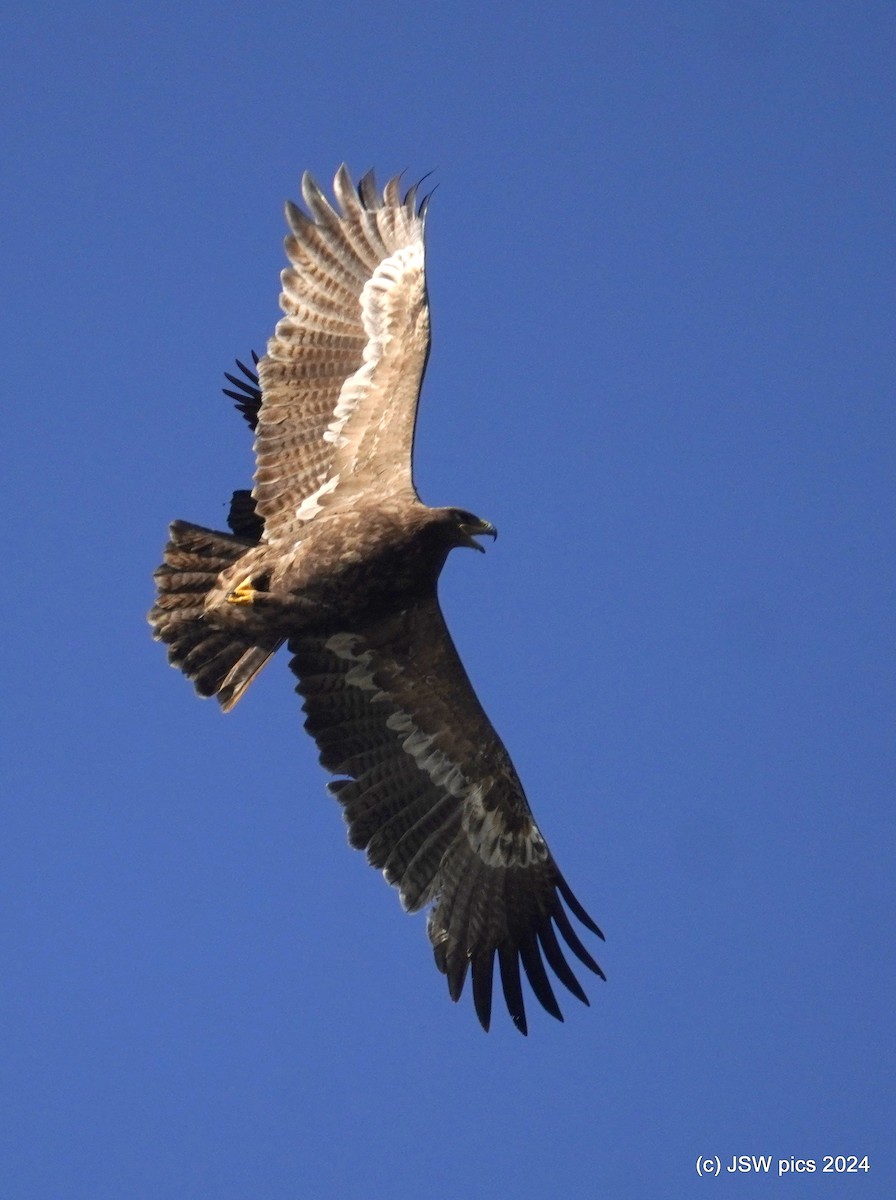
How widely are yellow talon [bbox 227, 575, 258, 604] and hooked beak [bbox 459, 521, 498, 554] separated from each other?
3.87ft

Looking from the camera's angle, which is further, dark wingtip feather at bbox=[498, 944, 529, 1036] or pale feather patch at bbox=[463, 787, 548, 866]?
pale feather patch at bbox=[463, 787, 548, 866]

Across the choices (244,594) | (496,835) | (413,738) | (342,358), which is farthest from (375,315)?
(496,835)

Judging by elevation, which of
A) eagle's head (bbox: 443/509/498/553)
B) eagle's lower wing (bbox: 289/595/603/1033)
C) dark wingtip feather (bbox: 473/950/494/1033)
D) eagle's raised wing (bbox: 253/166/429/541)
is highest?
eagle's raised wing (bbox: 253/166/429/541)

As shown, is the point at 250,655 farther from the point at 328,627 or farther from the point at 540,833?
the point at 540,833

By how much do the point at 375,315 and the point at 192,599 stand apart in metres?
1.98

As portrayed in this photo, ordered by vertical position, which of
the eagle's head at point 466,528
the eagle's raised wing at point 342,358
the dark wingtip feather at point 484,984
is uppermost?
the eagle's raised wing at point 342,358

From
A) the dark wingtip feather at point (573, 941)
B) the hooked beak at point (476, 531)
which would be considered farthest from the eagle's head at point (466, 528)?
the dark wingtip feather at point (573, 941)

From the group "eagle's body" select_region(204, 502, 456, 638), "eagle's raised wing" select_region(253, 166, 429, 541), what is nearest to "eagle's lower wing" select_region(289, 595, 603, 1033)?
"eagle's body" select_region(204, 502, 456, 638)

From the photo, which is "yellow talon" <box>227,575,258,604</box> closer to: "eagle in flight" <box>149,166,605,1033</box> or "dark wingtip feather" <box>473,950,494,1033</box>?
"eagle in flight" <box>149,166,605,1033</box>

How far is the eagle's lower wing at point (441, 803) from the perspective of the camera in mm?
10602

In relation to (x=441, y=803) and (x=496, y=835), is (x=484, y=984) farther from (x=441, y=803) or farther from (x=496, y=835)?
(x=441, y=803)

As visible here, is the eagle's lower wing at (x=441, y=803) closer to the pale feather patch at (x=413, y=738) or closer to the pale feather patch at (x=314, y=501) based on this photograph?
the pale feather patch at (x=413, y=738)

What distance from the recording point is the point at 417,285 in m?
10.9

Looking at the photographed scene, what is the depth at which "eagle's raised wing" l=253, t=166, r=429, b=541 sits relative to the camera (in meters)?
10.6
